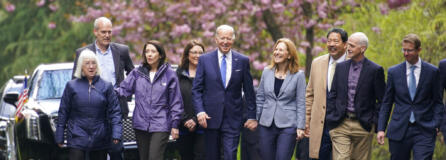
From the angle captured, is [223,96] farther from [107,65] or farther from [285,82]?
[107,65]

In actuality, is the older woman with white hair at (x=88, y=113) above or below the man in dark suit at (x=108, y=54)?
below

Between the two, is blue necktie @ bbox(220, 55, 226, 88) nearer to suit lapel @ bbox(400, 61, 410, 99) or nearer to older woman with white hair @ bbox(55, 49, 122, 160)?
older woman with white hair @ bbox(55, 49, 122, 160)

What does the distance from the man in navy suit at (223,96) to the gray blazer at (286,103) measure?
0.18 meters

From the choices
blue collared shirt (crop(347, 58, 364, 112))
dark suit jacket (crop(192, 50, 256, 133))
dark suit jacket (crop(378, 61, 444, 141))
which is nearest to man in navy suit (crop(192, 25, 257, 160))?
dark suit jacket (crop(192, 50, 256, 133))

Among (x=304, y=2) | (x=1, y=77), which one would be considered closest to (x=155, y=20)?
(x=304, y=2)

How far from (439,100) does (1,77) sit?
23.6 meters

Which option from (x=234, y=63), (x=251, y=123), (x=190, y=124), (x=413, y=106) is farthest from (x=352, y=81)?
(x=190, y=124)

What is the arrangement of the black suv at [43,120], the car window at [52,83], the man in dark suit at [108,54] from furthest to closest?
the car window at [52,83] → the black suv at [43,120] → the man in dark suit at [108,54]

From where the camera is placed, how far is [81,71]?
10188mm

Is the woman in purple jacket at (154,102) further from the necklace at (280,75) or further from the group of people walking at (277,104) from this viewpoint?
the necklace at (280,75)

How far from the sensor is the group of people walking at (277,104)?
Result: 9648 mm

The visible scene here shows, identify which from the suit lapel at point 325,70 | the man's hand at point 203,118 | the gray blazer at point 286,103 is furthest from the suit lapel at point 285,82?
the man's hand at point 203,118

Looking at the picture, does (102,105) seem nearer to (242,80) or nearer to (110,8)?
(242,80)

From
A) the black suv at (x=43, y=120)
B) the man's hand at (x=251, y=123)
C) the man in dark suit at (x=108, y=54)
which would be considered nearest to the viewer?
the man's hand at (x=251, y=123)
